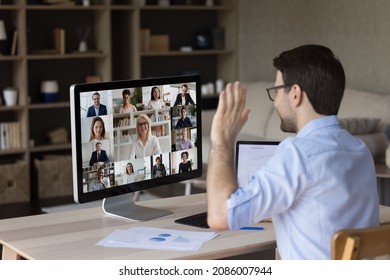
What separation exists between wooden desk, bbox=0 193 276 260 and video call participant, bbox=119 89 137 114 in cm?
39

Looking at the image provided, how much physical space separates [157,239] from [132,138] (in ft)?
1.56

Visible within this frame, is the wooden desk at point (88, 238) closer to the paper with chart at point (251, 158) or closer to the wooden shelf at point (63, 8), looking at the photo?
the paper with chart at point (251, 158)

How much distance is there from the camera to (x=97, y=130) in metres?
2.88

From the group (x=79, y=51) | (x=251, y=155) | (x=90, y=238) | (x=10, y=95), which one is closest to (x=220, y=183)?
(x=90, y=238)

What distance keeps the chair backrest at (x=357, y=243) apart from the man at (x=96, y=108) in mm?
1145

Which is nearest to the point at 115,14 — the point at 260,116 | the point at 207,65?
the point at 207,65

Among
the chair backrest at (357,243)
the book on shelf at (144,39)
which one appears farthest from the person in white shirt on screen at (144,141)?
the book on shelf at (144,39)

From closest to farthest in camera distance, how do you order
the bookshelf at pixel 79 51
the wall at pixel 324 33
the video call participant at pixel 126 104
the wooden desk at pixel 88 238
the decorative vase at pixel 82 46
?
the wooden desk at pixel 88 238 < the video call participant at pixel 126 104 < the wall at pixel 324 33 < the bookshelf at pixel 79 51 < the decorative vase at pixel 82 46

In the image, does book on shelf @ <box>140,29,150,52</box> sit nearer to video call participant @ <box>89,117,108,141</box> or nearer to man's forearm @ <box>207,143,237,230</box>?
video call participant @ <box>89,117,108,141</box>

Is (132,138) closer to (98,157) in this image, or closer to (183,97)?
(98,157)

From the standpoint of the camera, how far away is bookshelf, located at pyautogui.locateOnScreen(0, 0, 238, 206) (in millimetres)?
6734

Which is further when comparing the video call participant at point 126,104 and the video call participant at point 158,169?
the video call participant at point 158,169

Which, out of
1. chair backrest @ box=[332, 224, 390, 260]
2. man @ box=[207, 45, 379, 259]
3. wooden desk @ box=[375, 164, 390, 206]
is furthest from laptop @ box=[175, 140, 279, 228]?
wooden desk @ box=[375, 164, 390, 206]

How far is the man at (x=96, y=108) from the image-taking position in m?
2.86
